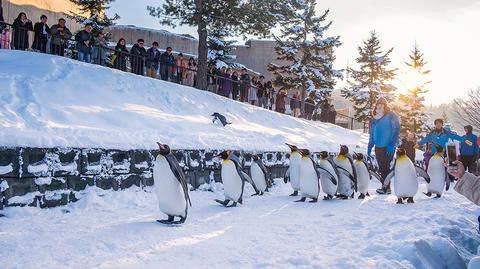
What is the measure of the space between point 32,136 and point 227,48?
2085cm

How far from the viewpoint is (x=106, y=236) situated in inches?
199

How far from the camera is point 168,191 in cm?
612

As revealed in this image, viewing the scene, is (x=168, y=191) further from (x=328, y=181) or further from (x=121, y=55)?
(x=121, y=55)

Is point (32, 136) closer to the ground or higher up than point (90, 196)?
higher up

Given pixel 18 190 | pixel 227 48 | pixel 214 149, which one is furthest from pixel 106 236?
pixel 227 48

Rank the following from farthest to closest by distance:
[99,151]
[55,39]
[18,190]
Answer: [55,39]
[99,151]
[18,190]

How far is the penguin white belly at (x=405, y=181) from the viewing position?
26.9ft

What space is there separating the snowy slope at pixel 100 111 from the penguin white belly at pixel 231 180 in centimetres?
154

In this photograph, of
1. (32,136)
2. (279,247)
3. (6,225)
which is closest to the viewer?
(279,247)

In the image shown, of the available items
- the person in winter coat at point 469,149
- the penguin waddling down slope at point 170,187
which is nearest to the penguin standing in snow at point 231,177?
the penguin waddling down slope at point 170,187

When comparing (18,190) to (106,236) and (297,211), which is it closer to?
(106,236)

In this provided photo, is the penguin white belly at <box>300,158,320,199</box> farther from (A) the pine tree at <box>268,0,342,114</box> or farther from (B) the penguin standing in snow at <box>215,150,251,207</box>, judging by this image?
(A) the pine tree at <box>268,0,342,114</box>

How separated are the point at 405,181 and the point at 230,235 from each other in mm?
4399

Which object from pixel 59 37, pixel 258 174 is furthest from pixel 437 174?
pixel 59 37
